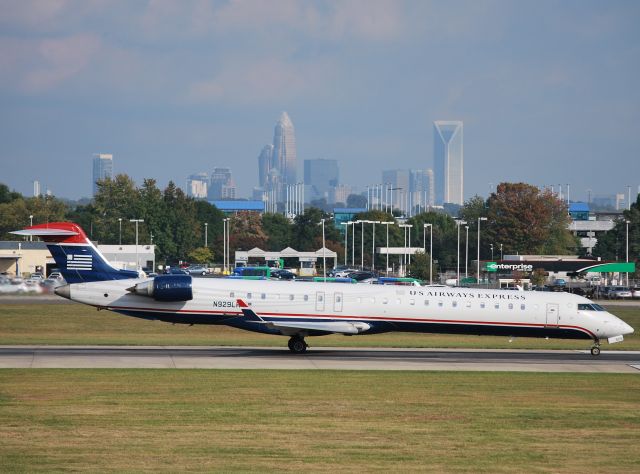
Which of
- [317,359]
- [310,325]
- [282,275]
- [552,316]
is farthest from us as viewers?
[282,275]

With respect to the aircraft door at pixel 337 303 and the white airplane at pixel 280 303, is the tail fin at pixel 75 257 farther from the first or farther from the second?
the aircraft door at pixel 337 303

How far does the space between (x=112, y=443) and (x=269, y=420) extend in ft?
14.0

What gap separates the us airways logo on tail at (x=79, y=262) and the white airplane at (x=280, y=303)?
1.5 inches

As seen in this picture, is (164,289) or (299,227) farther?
(299,227)

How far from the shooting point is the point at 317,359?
3706 cm

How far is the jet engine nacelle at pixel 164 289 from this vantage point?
38.0 meters

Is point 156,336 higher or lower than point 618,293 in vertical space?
lower

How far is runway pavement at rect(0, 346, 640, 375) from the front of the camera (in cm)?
3434

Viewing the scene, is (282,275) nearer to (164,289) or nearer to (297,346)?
(297,346)

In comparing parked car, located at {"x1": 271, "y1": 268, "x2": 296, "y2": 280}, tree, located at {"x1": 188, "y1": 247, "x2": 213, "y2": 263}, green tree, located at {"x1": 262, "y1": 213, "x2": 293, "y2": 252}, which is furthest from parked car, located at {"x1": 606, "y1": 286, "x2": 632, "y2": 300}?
green tree, located at {"x1": 262, "y1": 213, "x2": 293, "y2": 252}

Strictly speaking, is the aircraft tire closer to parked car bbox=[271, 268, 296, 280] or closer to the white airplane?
the white airplane

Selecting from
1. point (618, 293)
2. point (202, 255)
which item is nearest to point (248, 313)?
point (618, 293)

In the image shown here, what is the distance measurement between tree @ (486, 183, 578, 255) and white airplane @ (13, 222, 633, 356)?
9391 cm

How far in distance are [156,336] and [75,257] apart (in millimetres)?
9909
